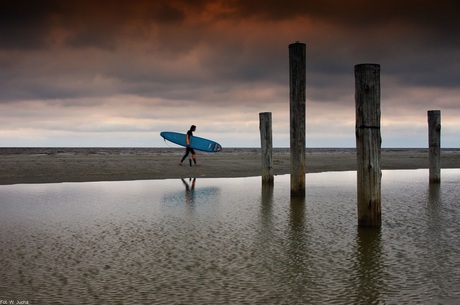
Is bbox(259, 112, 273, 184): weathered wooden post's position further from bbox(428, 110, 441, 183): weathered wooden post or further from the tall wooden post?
bbox(428, 110, 441, 183): weathered wooden post

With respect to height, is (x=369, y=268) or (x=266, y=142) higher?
(x=266, y=142)

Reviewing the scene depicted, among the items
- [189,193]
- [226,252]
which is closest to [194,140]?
[189,193]

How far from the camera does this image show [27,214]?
29.9 ft

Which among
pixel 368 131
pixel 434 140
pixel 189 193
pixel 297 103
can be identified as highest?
pixel 297 103

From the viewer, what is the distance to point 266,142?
47.9 ft

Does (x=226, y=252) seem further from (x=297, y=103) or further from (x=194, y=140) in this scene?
(x=194, y=140)

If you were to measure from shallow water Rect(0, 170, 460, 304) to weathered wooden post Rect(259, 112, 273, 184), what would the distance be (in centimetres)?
372

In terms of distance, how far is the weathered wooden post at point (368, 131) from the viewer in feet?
24.1

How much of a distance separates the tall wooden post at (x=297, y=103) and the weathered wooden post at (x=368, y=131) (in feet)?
11.3

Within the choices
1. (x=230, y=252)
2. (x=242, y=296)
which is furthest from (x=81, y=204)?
(x=242, y=296)

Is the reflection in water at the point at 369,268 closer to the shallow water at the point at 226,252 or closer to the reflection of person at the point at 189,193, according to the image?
the shallow water at the point at 226,252

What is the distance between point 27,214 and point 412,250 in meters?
7.15

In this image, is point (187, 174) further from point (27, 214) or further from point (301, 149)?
point (27, 214)

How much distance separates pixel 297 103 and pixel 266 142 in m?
3.72
